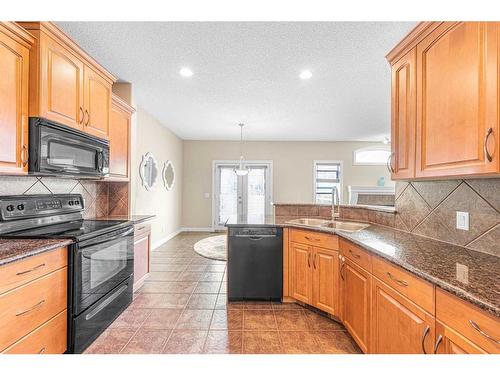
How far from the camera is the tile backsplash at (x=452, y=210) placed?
1438 mm

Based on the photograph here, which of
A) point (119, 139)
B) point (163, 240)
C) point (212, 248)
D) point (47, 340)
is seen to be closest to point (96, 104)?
point (119, 139)

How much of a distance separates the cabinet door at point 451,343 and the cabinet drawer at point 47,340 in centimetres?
207

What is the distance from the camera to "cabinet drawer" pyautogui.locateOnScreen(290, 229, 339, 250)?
2261 mm

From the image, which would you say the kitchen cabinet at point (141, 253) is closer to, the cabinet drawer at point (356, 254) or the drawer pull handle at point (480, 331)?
the cabinet drawer at point (356, 254)

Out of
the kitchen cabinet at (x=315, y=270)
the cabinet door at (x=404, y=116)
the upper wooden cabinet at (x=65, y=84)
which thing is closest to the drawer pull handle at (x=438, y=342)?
the cabinet door at (x=404, y=116)

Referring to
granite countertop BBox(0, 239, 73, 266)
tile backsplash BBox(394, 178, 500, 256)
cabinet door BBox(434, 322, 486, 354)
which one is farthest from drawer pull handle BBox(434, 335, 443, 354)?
granite countertop BBox(0, 239, 73, 266)

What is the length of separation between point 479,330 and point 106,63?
11.9 feet

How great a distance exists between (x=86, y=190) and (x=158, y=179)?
2500mm

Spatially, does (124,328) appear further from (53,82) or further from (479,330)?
(479,330)

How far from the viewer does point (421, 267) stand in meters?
1.20

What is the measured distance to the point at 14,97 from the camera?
1.63 metres

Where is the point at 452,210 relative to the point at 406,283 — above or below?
above

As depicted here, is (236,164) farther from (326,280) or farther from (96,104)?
(326,280)

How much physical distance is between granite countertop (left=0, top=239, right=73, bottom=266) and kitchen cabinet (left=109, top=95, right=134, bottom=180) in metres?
1.21
